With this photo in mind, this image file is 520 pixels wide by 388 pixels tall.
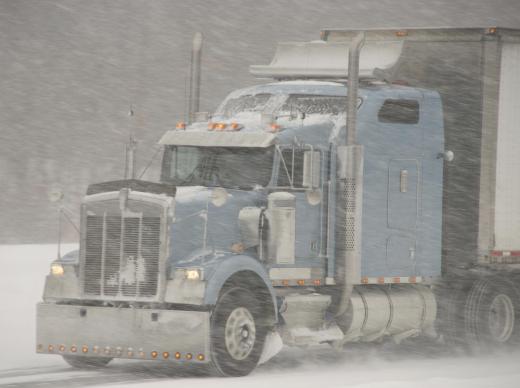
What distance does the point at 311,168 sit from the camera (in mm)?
16469

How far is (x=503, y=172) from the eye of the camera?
19.0m

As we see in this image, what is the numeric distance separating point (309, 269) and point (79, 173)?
38.2 m

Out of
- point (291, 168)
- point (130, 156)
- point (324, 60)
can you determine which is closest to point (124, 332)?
point (130, 156)

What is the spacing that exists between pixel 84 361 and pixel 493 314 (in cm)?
611

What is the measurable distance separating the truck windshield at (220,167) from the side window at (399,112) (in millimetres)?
1970

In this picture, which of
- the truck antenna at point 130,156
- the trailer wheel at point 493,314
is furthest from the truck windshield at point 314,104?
the trailer wheel at point 493,314

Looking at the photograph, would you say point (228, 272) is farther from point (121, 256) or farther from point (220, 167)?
point (220, 167)

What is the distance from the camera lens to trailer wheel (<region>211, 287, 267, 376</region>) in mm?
15289

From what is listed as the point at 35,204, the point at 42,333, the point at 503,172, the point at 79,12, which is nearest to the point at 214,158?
the point at 42,333

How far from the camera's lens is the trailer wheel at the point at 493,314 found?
19250mm

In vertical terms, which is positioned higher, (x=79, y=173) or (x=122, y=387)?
(x=79, y=173)

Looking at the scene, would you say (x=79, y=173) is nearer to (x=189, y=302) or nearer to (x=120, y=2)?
(x=120, y=2)

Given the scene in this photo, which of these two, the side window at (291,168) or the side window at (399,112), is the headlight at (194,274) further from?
the side window at (399,112)

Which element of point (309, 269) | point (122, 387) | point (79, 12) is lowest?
point (122, 387)
